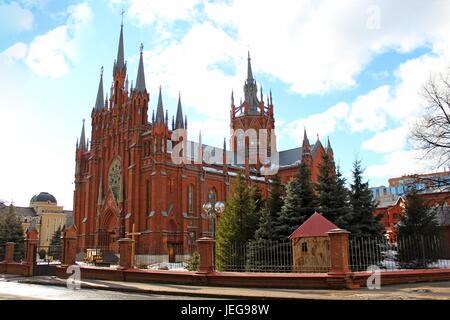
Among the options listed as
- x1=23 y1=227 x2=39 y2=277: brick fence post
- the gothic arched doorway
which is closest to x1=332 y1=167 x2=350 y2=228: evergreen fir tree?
x1=23 y1=227 x2=39 y2=277: brick fence post

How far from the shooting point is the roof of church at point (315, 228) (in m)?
19.0

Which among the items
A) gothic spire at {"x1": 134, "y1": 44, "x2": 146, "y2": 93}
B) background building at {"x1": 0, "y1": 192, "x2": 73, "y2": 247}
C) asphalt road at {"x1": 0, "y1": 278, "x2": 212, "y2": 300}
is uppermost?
gothic spire at {"x1": 134, "y1": 44, "x2": 146, "y2": 93}

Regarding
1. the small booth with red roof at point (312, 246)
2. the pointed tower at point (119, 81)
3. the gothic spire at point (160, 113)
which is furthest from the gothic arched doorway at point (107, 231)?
the small booth with red roof at point (312, 246)

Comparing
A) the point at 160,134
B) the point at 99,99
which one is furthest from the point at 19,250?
the point at 99,99

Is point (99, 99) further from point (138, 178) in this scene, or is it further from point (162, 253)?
point (162, 253)

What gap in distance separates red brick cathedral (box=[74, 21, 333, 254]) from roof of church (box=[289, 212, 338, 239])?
25.9m

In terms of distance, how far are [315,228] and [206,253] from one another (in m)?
5.24

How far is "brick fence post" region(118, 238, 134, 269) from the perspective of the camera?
19953mm

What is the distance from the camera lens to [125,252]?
20.1 metres

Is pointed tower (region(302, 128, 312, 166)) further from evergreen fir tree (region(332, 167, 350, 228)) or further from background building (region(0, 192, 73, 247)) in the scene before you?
background building (region(0, 192, 73, 247))

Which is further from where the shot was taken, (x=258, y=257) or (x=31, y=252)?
(x=31, y=252)

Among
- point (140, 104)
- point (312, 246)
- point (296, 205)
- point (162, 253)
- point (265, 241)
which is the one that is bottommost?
point (162, 253)

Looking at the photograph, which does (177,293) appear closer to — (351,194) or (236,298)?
(236,298)
